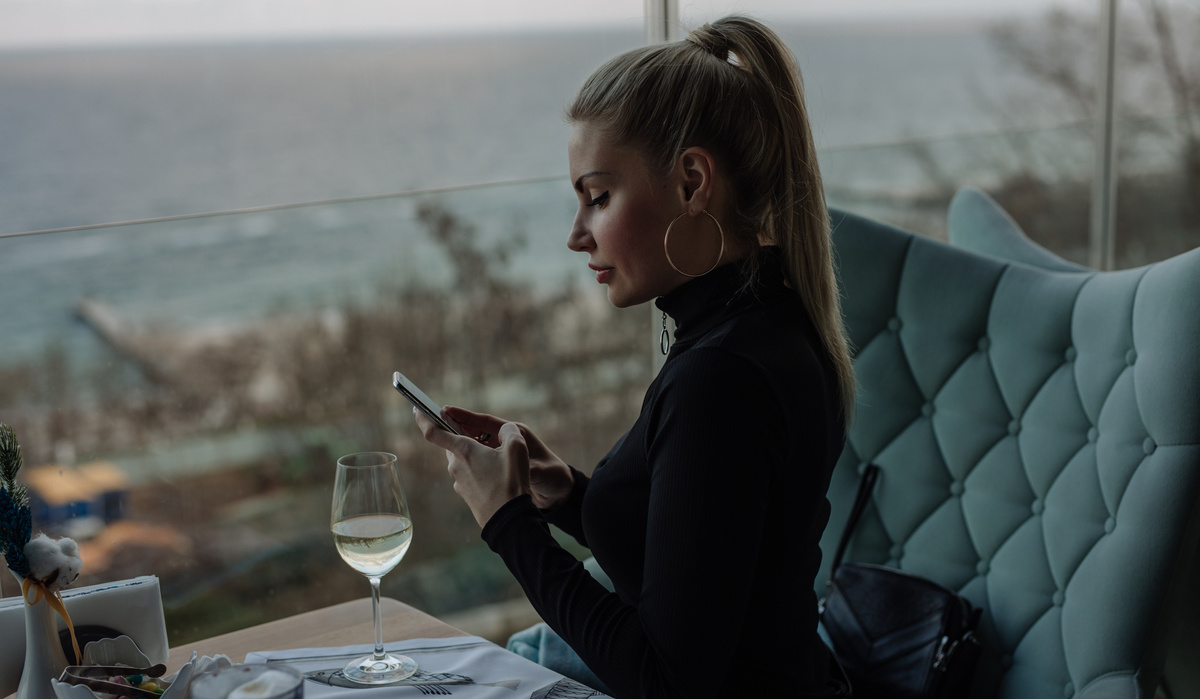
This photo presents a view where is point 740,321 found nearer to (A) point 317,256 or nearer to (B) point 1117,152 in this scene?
(A) point 317,256

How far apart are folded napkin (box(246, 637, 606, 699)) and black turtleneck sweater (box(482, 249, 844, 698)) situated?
53 millimetres

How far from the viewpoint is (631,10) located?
2.79 metres

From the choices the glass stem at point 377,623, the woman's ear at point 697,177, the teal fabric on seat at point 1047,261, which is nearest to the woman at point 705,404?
the woman's ear at point 697,177

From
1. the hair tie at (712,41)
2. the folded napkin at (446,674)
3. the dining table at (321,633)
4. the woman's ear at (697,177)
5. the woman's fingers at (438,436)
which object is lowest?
the dining table at (321,633)

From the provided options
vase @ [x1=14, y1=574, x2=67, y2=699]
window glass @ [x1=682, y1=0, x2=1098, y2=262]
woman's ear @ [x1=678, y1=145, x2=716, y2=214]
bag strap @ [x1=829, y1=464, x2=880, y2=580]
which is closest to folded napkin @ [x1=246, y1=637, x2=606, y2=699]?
vase @ [x1=14, y1=574, x2=67, y2=699]

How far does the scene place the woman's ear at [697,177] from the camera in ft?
3.50

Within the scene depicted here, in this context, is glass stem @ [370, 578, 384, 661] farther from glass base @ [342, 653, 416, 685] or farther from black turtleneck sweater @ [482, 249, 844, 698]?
black turtleneck sweater @ [482, 249, 844, 698]

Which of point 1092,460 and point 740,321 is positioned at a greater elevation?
point 740,321

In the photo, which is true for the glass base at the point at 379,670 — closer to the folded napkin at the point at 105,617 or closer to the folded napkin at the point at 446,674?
the folded napkin at the point at 446,674

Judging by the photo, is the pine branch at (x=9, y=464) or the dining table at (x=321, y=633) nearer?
the pine branch at (x=9, y=464)

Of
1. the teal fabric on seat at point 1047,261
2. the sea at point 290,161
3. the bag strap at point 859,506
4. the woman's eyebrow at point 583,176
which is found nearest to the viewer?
the woman's eyebrow at point 583,176

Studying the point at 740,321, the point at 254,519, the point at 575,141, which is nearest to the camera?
the point at 740,321

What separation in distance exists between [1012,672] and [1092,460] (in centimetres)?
37

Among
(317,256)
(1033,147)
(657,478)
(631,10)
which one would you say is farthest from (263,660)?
(1033,147)
